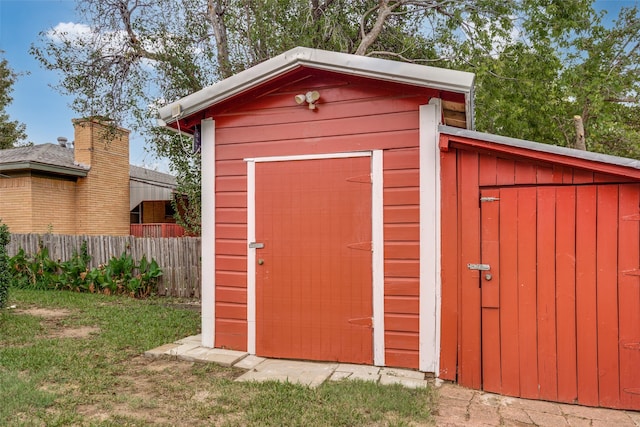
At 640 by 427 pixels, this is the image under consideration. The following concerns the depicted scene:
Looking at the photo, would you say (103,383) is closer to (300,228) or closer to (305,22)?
(300,228)

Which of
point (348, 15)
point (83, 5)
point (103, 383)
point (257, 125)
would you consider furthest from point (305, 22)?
point (103, 383)

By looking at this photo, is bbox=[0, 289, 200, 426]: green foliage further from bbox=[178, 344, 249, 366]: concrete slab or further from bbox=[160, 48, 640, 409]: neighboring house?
bbox=[160, 48, 640, 409]: neighboring house

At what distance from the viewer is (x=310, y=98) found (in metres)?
4.23

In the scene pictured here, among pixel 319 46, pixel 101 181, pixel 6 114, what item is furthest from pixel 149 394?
pixel 6 114

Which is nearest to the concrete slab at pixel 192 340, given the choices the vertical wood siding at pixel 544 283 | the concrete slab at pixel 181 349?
the concrete slab at pixel 181 349

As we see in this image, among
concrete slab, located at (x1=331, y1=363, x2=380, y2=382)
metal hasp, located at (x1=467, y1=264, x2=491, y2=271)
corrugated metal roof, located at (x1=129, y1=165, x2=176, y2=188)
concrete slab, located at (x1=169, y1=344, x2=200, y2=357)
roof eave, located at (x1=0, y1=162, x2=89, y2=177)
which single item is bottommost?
concrete slab, located at (x1=331, y1=363, x2=380, y2=382)

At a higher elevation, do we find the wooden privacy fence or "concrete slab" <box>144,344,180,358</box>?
the wooden privacy fence

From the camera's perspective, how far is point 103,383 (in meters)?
3.60

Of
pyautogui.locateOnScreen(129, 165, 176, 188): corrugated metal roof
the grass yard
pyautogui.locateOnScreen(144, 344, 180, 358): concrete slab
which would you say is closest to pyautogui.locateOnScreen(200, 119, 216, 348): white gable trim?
pyautogui.locateOnScreen(144, 344, 180, 358): concrete slab

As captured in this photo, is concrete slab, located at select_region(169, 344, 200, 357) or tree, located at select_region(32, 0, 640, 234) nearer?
concrete slab, located at select_region(169, 344, 200, 357)

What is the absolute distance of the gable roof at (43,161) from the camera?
35.7 feet

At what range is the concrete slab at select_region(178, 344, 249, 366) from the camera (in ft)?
13.6

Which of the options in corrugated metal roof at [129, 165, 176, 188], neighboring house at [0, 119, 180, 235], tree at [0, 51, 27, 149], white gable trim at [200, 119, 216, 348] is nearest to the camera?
white gable trim at [200, 119, 216, 348]

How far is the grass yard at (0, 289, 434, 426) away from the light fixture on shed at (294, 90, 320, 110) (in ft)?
8.58
